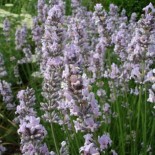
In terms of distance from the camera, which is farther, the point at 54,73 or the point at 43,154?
the point at 54,73

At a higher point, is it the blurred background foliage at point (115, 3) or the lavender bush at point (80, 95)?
the blurred background foliage at point (115, 3)

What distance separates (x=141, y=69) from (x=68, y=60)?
0.84 meters

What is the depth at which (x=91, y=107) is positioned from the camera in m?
1.96

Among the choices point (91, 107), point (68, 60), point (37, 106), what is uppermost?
point (68, 60)

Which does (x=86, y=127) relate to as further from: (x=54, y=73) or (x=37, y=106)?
(x=37, y=106)

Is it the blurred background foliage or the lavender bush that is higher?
the blurred background foliage

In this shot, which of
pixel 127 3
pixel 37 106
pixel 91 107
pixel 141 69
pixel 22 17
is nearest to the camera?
pixel 91 107

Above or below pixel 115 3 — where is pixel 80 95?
below

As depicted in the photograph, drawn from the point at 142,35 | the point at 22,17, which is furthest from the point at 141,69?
the point at 22,17

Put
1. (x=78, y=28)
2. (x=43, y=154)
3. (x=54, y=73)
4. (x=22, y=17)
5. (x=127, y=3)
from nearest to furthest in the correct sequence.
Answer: (x=43, y=154) < (x=54, y=73) < (x=78, y=28) < (x=22, y=17) < (x=127, y=3)

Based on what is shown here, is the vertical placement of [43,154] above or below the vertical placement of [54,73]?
below

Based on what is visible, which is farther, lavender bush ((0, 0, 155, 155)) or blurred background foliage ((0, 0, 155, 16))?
blurred background foliage ((0, 0, 155, 16))

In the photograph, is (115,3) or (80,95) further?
(115,3)

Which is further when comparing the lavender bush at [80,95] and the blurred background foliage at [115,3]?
→ the blurred background foliage at [115,3]
